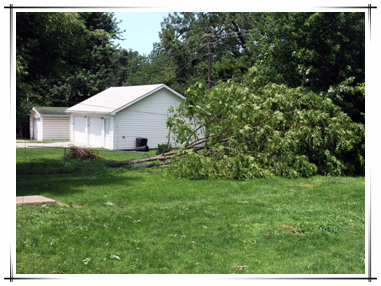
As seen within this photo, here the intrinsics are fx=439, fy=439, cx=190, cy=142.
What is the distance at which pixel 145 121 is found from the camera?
2831 centimetres

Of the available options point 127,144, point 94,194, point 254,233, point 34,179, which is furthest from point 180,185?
point 127,144

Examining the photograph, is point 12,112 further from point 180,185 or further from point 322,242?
point 180,185

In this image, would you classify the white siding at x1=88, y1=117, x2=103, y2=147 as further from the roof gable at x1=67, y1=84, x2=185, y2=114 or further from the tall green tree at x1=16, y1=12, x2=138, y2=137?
the tall green tree at x1=16, y1=12, x2=138, y2=137

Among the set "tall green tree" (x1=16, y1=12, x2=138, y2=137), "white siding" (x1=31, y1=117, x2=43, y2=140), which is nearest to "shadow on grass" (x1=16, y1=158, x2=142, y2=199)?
"tall green tree" (x1=16, y1=12, x2=138, y2=137)

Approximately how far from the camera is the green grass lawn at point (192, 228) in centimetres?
629

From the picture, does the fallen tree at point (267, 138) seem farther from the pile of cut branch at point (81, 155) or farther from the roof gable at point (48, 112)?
the roof gable at point (48, 112)

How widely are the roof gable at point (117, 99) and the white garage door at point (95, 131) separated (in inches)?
30.1

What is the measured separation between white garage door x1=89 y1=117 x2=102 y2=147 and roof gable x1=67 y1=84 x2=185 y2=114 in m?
0.77

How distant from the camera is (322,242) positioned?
7629 millimetres

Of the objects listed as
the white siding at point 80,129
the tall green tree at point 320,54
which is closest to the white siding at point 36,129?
the white siding at point 80,129

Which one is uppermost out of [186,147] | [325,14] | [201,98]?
[325,14]

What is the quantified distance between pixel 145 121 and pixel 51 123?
421 inches

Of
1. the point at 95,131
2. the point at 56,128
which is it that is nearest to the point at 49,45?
the point at 95,131
